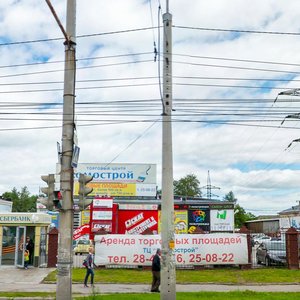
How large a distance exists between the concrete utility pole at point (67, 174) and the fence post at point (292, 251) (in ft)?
55.2

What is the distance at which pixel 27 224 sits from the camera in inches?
1101

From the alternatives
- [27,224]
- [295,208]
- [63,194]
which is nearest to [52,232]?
[27,224]

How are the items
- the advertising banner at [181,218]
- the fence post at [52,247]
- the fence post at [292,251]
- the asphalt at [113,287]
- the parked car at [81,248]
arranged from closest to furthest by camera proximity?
the asphalt at [113,287] < the fence post at [292,251] < the fence post at [52,247] < the parked car at [81,248] < the advertising banner at [181,218]

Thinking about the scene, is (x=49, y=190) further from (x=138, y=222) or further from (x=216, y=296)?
(x=138, y=222)

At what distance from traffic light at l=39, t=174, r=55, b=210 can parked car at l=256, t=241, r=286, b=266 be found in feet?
60.6

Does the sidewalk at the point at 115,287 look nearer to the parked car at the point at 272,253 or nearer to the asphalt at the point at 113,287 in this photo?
the asphalt at the point at 113,287

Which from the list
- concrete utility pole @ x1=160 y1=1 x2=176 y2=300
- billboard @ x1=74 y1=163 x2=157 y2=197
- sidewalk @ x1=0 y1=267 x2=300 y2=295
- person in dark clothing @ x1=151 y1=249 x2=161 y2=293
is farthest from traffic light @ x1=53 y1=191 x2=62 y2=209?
billboard @ x1=74 y1=163 x2=157 y2=197

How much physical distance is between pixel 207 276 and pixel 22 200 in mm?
110841

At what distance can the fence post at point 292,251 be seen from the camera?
25078mm

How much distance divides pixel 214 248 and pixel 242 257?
1533 millimetres

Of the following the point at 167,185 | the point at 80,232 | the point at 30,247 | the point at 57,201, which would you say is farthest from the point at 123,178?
the point at 57,201

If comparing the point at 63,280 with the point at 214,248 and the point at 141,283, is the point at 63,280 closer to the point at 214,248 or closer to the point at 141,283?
the point at 141,283

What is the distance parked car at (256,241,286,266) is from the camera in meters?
26.7

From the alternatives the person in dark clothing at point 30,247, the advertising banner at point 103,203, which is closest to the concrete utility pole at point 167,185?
the person in dark clothing at point 30,247
